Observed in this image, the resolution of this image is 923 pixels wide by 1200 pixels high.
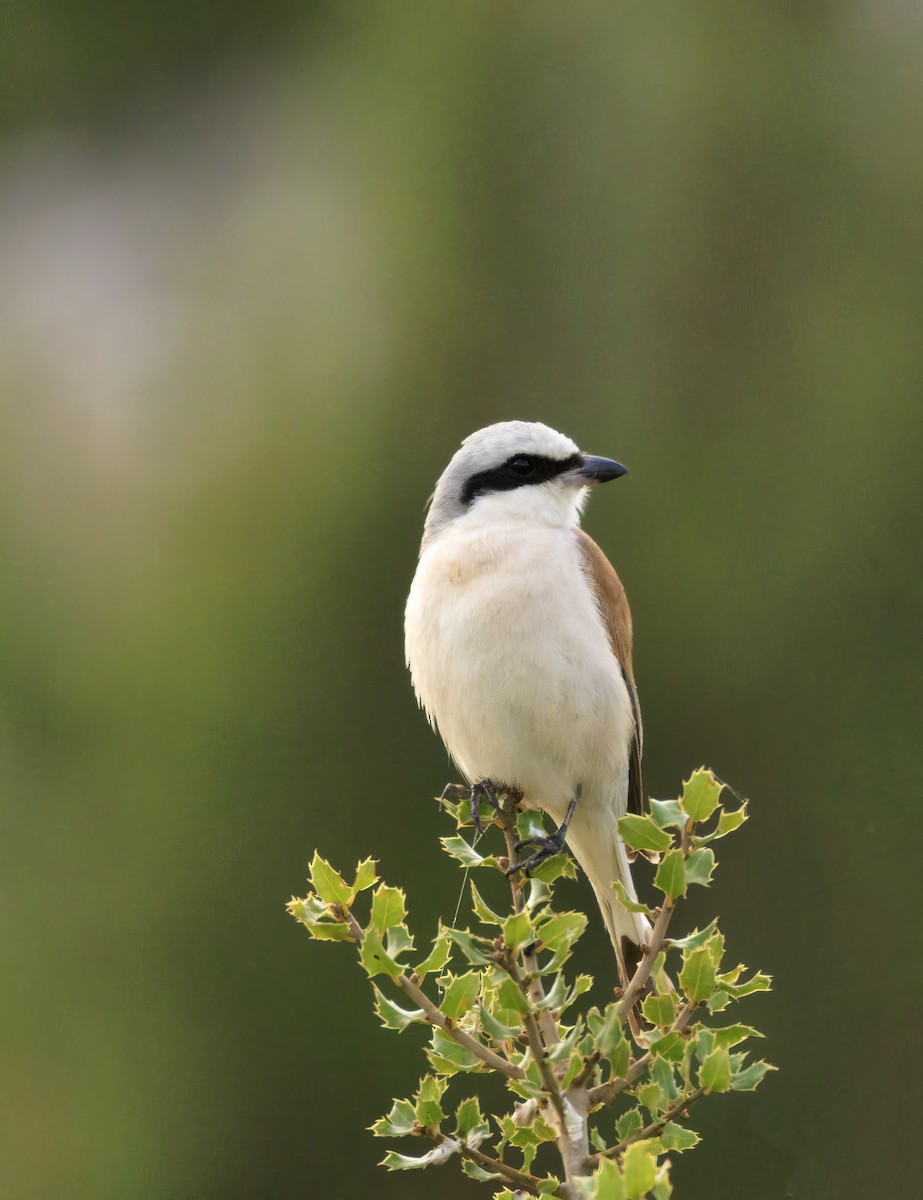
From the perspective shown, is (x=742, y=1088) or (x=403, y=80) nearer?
(x=742, y=1088)

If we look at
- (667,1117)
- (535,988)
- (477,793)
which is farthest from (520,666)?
(667,1117)

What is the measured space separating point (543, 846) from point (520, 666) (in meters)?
0.26

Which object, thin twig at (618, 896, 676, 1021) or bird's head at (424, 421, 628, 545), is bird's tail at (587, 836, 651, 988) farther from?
thin twig at (618, 896, 676, 1021)

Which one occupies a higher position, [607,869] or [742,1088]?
[742,1088]

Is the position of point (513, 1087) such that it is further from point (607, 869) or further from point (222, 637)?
point (222, 637)

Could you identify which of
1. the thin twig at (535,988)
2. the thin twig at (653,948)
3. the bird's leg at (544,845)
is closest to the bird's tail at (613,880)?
the bird's leg at (544,845)

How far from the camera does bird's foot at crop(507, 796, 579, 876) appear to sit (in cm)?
170

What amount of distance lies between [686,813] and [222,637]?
3.27 meters

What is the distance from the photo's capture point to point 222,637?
4.38 m

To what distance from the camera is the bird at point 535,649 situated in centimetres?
201

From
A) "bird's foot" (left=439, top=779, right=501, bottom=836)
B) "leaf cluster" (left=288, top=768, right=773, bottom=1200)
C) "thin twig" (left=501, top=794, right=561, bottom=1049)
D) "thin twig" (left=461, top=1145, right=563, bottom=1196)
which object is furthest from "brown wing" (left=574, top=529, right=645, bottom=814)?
"thin twig" (left=461, top=1145, right=563, bottom=1196)

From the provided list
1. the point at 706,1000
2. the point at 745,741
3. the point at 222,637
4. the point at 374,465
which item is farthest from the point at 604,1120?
the point at 706,1000

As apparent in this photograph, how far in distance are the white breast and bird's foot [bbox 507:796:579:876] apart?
0.27 ft

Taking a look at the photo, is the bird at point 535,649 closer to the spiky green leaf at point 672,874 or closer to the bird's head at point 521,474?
the bird's head at point 521,474
